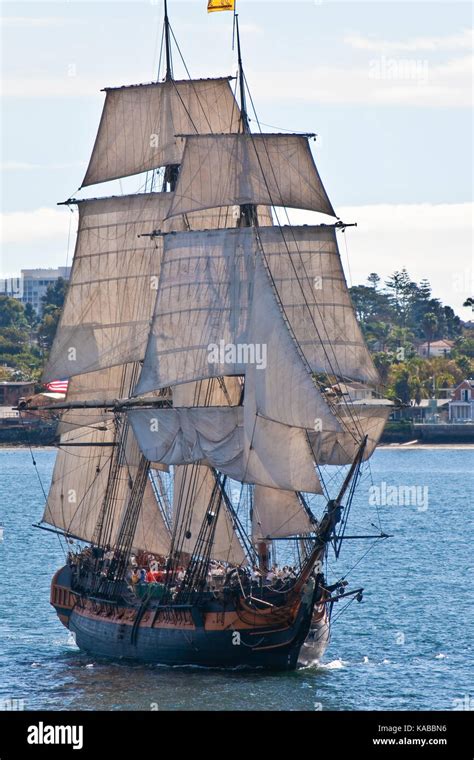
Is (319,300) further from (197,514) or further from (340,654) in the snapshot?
(340,654)

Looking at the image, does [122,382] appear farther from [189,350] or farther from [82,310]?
[189,350]

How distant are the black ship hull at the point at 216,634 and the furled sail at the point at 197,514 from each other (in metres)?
3.55

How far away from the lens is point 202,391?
66.2 metres

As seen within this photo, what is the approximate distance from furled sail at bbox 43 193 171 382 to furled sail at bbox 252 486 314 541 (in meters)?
10.2

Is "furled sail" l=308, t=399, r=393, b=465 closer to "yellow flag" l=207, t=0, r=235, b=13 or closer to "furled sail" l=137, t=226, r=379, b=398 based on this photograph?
"furled sail" l=137, t=226, r=379, b=398

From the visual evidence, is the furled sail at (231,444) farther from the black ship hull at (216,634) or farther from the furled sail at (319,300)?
the furled sail at (319,300)

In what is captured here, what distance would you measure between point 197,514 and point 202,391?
15.3ft

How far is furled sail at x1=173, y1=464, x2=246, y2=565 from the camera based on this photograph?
6272 centimetres

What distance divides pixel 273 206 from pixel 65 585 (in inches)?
640

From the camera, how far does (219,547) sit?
206 ft

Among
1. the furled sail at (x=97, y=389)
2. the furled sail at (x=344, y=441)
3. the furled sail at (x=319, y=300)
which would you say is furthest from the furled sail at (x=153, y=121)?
the furled sail at (x=344, y=441)

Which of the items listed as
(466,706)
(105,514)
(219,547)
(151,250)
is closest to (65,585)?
(105,514)

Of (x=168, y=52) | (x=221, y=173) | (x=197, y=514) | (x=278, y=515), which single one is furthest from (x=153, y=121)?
(x=278, y=515)

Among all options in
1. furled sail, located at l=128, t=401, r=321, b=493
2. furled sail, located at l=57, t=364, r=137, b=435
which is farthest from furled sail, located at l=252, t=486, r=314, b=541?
furled sail, located at l=57, t=364, r=137, b=435
